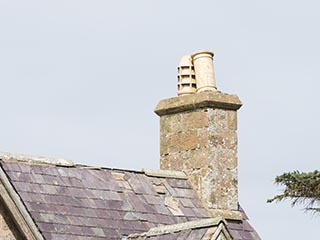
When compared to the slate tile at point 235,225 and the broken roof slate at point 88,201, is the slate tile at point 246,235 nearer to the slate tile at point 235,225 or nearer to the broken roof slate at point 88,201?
the slate tile at point 235,225

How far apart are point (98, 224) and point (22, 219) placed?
3.72 ft

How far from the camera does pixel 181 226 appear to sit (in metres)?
15.7

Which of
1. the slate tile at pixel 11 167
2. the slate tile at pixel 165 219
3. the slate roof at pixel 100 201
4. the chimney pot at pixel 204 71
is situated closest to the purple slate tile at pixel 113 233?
the slate roof at pixel 100 201

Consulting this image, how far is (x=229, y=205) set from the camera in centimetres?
1856

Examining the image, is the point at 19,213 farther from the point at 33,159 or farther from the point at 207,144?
the point at 207,144

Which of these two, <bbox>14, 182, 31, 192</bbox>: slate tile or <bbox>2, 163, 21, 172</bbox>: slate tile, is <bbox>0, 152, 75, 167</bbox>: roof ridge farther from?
<bbox>14, 182, 31, 192</bbox>: slate tile

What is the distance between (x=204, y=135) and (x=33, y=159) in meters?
2.80

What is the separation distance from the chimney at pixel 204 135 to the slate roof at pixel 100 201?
29cm

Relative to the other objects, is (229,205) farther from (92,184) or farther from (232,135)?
(92,184)

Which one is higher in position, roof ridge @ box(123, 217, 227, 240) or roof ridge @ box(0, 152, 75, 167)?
roof ridge @ box(0, 152, 75, 167)

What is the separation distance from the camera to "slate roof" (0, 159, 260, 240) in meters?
16.1

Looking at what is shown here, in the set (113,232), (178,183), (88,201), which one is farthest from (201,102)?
(113,232)

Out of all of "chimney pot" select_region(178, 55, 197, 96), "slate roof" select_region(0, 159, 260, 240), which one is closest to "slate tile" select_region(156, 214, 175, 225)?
"slate roof" select_region(0, 159, 260, 240)

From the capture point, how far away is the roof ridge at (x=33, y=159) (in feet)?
55.0
